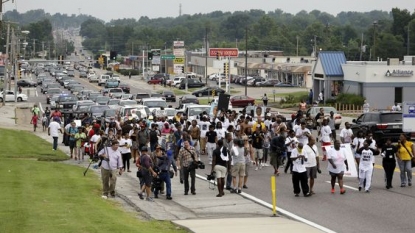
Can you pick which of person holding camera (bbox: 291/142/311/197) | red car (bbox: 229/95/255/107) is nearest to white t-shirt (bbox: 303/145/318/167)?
person holding camera (bbox: 291/142/311/197)

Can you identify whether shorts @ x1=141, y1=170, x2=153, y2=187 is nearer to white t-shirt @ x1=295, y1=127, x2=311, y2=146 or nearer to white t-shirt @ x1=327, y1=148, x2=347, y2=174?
white t-shirt @ x1=327, y1=148, x2=347, y2=174

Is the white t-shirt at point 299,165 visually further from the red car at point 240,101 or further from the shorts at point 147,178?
the red car at point 240,101

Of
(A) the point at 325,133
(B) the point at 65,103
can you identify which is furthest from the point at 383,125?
(B) the point at 65,103

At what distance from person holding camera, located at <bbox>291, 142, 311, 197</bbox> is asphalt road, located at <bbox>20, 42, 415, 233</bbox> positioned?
0.79ft

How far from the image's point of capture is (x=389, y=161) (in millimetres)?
26406

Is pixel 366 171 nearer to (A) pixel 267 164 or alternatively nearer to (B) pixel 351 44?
(A) pixel 267 164

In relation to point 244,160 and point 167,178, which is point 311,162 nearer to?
point 244,160

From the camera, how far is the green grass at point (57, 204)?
1908 cm

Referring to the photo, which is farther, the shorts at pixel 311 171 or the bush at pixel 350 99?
Answer: the bush at pixel 350 99

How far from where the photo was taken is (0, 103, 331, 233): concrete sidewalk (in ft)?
67.3

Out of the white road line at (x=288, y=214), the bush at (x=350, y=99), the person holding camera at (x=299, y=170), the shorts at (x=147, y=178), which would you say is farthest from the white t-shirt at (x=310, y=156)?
the bush at (x=350, y=99)

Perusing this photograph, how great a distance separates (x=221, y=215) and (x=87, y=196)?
382 centimetres

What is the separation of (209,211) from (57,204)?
3554 mm

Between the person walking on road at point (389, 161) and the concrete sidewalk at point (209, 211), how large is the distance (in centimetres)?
386
